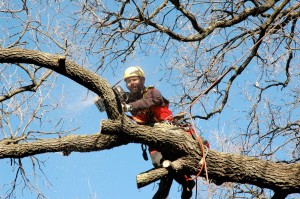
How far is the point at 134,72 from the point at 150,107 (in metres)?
0.80

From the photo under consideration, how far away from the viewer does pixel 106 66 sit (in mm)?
6145

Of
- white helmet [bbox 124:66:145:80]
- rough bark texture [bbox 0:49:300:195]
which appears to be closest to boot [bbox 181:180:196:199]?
rough bark texture [bbox 0:49:300:195]

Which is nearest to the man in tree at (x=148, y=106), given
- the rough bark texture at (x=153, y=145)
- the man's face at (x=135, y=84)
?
the man's face at (x=135, y=84)

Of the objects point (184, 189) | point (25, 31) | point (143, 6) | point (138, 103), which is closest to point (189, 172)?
point (184, 189)

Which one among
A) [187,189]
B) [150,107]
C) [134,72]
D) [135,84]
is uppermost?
[134,72]

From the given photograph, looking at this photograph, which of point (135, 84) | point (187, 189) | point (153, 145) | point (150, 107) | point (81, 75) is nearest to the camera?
point (81, 75)

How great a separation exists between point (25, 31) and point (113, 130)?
10.4 ft

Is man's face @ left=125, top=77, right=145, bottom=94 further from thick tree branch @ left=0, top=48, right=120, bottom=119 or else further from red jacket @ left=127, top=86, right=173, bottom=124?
thick tree branch @ left=0, top=48, right=120, bottom=119

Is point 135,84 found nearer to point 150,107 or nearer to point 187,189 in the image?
point 150,107

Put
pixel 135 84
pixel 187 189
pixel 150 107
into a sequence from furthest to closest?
pixel 135 84
pixel 150 107
pixel 187 189

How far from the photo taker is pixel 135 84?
518 cm

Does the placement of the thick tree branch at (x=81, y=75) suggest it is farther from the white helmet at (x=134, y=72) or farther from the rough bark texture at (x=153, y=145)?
the white helmet at (x=134, y=72)

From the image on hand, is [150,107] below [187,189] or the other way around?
the other way around

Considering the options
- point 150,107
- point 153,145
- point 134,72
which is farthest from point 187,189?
point 134,72
